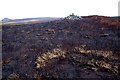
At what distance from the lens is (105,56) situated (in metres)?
6.10

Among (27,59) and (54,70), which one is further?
(27,59)

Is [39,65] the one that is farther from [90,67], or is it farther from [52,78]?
[90,67]

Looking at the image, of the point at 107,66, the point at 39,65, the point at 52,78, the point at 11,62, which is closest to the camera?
the point at 52,78

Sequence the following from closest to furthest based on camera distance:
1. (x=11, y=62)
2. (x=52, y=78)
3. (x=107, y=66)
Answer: (x=52, y=78), (x=107, y=66), (x=11, y=62)

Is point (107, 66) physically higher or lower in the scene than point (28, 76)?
higher

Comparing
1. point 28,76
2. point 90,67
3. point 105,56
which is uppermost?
point 105,56

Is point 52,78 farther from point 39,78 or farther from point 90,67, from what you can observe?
point 90,67

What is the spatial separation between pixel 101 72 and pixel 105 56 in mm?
1722

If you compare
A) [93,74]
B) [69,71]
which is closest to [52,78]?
[69,71]

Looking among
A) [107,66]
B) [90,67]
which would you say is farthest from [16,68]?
[107,66]

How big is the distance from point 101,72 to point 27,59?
559 centimetres

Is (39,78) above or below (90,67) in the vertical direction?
below

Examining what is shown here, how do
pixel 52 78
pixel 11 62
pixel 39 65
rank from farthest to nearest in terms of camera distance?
pixel 11 62
pixel 39 65
pixel 52 78

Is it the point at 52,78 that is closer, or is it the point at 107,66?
the point at 52,78
